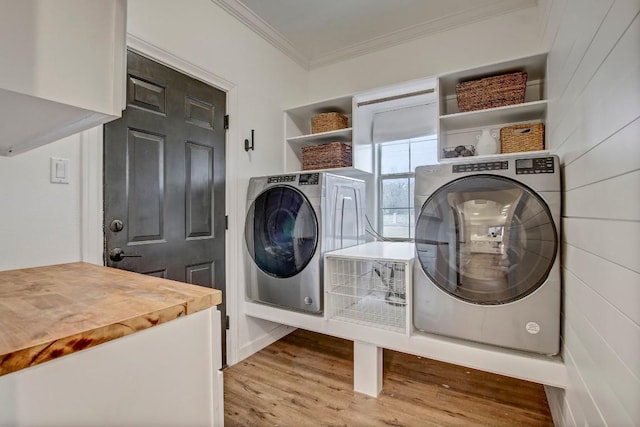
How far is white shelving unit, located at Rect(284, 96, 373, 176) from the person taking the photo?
103 inches

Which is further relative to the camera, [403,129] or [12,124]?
[403,129]

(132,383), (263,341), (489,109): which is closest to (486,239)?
(489,109)

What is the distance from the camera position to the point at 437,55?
258 cm

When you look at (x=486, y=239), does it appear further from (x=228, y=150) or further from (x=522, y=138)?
(x=228, y=150)

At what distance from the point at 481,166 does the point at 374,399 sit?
4.88 ft

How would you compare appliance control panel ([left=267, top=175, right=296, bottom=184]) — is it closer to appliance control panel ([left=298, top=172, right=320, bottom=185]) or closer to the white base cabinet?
appliance control panel ([left=298, top=172, right=320, bottom=185])

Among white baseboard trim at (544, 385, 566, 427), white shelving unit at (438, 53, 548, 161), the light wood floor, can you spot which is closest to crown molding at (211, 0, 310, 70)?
white shelving unit at (438, 53, 548, 161)

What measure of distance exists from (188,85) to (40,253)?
129 cm

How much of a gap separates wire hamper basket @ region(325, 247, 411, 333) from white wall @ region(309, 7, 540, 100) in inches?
63.8

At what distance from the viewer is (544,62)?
6.31ft

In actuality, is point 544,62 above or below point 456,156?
above

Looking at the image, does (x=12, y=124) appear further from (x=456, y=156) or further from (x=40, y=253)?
(x=456, y=156)

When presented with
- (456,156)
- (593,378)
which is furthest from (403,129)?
(593,378)

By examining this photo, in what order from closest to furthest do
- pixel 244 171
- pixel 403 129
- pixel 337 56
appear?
pixel 244 171, pixel 403 129, pixel 337 56
